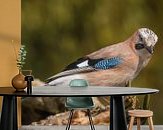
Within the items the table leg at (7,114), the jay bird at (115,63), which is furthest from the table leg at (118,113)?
the jay bird at (115,63)

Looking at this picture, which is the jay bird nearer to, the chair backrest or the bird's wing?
the bird's wing

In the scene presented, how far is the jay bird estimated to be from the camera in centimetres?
491

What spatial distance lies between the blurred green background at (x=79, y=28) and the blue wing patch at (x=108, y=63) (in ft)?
0.69

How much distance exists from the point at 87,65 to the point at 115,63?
0.37 meters

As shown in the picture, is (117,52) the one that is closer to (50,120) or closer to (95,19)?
(95,19)

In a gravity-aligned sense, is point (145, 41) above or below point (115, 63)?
above

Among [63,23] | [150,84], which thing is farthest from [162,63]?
[63,23]

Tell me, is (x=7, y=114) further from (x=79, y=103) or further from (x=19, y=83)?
(x=79, y=103)

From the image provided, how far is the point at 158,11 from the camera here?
492 cm

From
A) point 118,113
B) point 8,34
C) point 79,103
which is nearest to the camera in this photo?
point 118,113

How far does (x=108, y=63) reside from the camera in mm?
4910

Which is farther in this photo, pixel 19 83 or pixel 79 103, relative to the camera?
pixel 79 103

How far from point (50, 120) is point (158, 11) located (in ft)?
6.66

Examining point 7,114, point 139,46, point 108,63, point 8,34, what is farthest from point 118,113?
point 8,34
